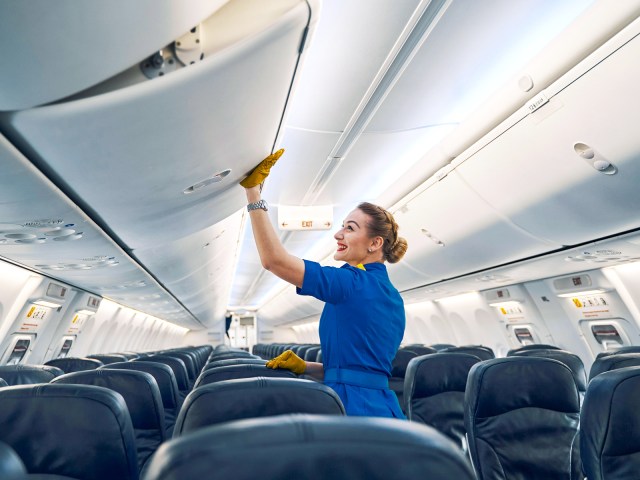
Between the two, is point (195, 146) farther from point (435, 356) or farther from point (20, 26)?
point (435, 356)

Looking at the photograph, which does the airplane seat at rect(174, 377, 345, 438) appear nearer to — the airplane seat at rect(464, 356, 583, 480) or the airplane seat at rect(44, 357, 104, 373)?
the airplane seat at rect(464, 356, 583, 480)

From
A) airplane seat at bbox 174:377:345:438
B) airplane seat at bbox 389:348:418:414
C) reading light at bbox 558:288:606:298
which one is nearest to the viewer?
airplane seat at bbox 174:377:345:438

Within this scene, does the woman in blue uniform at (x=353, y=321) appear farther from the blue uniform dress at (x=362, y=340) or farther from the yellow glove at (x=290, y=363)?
the yellow glove at (x=290, y=363)

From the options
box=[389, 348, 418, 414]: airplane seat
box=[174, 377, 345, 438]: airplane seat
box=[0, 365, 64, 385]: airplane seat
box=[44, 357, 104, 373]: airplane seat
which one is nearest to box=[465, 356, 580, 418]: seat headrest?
box=[174, 377, 345, 438]: airplane seat

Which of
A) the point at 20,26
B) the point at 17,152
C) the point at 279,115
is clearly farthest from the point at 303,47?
the point at 17,152

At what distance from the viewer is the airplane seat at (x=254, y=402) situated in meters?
1.53

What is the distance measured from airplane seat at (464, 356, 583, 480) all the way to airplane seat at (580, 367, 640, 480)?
1080 mm

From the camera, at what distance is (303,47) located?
2322mm

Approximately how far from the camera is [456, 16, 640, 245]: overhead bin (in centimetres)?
302

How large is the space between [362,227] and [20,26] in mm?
1672

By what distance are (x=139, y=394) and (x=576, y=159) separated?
3.57 meters

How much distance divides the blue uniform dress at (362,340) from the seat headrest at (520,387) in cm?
85

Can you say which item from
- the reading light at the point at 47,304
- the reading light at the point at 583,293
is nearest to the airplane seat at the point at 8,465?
the reading light at the point at 47,304

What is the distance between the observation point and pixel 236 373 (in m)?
2.83
